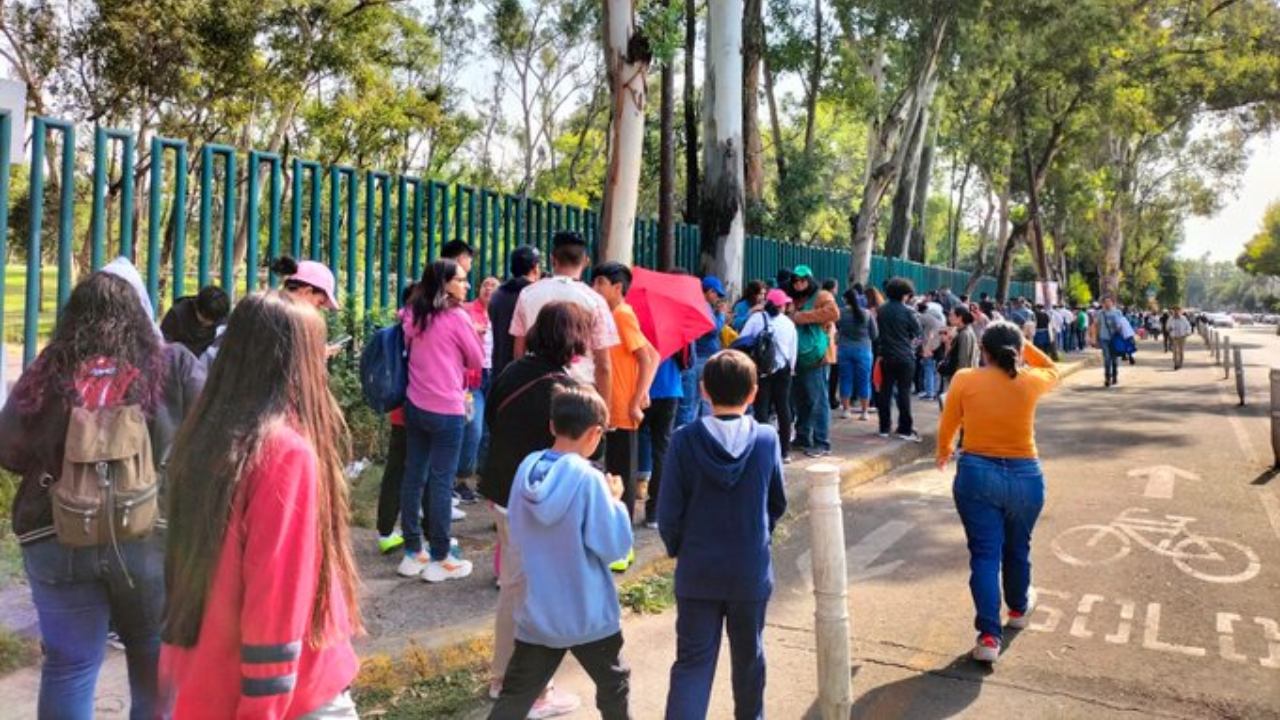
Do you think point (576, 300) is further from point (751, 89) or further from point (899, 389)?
point (751, 89)

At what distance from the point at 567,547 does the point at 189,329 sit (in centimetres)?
283

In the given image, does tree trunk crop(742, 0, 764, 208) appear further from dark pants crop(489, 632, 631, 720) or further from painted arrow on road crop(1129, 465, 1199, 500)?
dark pants crop(489, 632, 631, 720)

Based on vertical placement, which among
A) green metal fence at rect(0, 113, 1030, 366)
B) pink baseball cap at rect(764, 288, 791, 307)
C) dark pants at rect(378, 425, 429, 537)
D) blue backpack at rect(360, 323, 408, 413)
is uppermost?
green metal fence at rect(0, 113, 1030, 366)

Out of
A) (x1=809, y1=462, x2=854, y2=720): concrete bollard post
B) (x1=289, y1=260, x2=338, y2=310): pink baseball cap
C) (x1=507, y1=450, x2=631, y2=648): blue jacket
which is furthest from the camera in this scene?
(x1=289, y1=260, x2=338, y2=310): pink baseball cap

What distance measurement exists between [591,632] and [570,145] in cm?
3772

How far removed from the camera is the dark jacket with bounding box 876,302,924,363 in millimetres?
10875

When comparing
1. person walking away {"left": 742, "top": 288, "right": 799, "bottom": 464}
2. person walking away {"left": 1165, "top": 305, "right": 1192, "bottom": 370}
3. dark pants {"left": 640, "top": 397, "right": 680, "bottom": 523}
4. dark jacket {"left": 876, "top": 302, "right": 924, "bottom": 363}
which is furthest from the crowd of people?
person walking away {"left": 1165, "top": 305, "right": 1192, "bottom": 370}

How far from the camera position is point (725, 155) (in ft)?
38.0

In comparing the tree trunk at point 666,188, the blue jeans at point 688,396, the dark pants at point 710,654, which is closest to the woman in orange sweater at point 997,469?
the dark pants at point 710,654

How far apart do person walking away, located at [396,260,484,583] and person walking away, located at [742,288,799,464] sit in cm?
385

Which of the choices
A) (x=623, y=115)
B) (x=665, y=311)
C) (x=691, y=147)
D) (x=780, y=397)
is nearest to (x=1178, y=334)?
(x=691, y=147)

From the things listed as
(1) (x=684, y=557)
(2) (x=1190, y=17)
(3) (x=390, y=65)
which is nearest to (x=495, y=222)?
(1) (x=684, y=557)

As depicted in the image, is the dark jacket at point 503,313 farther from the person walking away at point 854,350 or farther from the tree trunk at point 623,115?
the person walking away at point 854,350

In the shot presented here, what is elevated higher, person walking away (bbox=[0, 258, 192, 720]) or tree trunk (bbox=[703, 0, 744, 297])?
tree trunk (bbox=[703, 0, 744, 297])
